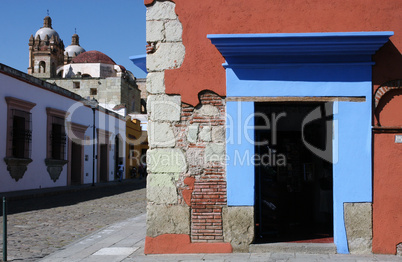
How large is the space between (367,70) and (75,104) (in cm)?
2006

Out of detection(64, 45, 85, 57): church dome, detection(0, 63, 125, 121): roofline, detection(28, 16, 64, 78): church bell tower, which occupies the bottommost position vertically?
detection(0, 63, 125, 121): roofline

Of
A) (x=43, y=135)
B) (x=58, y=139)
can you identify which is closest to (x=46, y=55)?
(x=58, y=139)

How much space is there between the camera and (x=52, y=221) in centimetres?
1058

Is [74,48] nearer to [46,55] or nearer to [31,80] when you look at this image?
[46,55]

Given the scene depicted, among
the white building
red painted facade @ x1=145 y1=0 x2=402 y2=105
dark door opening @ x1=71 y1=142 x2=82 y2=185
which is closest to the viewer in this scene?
red painted facade @ x1=145 y1=0 x2=402 y2=105

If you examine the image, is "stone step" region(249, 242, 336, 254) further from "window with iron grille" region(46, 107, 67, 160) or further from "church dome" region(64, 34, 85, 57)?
"church dome" region(64, 34, 85, 57)

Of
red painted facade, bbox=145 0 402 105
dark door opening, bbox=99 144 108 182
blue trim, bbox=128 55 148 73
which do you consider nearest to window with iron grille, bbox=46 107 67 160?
dark door opening, bbox=99 144 108 182

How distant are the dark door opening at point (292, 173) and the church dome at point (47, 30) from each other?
2339 inches

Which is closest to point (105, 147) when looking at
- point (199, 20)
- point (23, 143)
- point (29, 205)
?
point (23, 143)

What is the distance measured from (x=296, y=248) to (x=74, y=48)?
63.7 meters

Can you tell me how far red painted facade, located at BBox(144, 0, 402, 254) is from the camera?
6.44m

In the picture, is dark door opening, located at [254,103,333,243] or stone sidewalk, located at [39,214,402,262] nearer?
stone sidewalk, located at [39,214,402,262]

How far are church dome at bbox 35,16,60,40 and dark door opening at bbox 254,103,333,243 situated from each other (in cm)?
5942

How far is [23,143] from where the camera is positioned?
62.6ft
